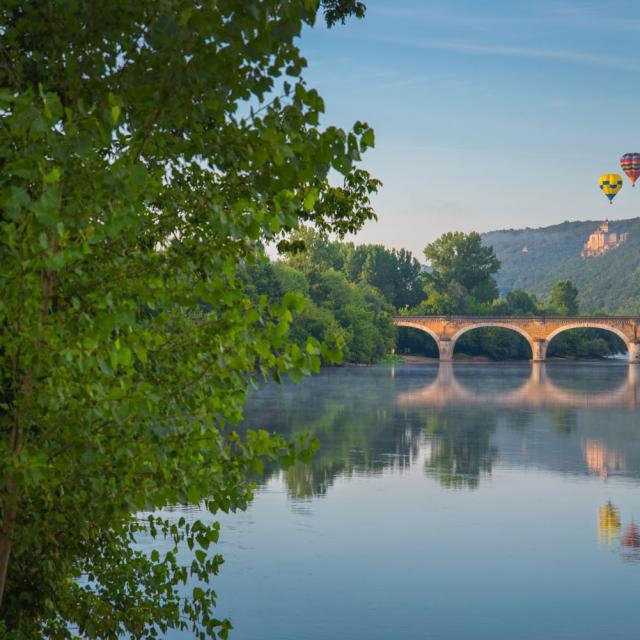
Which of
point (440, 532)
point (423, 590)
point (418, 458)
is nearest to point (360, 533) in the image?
point (440, 532)

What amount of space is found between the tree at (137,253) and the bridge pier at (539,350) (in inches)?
4128

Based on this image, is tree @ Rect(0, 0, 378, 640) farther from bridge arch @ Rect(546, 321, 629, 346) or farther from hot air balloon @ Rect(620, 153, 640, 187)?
bridge arch @ Rect(546, 321, 629, 346)

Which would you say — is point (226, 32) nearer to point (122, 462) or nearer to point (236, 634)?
point (122, 462)

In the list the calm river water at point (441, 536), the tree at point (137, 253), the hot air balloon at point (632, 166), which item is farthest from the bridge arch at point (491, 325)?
the tree at point (137, 253)

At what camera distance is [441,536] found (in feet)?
65.2

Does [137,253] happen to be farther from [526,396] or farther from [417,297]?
[417,297]

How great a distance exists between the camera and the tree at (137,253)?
14.1ft

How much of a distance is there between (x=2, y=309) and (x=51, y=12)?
187 cm

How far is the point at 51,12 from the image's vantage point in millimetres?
5297

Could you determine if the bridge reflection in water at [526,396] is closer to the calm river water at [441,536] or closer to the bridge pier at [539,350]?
the calm river water at [441,536]

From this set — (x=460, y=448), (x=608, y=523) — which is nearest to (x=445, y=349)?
(x=460, y=448)

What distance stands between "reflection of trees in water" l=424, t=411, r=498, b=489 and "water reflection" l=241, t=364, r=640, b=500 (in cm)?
3

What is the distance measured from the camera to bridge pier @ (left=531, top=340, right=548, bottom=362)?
355 feet

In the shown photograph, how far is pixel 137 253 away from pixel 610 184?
111 metres
